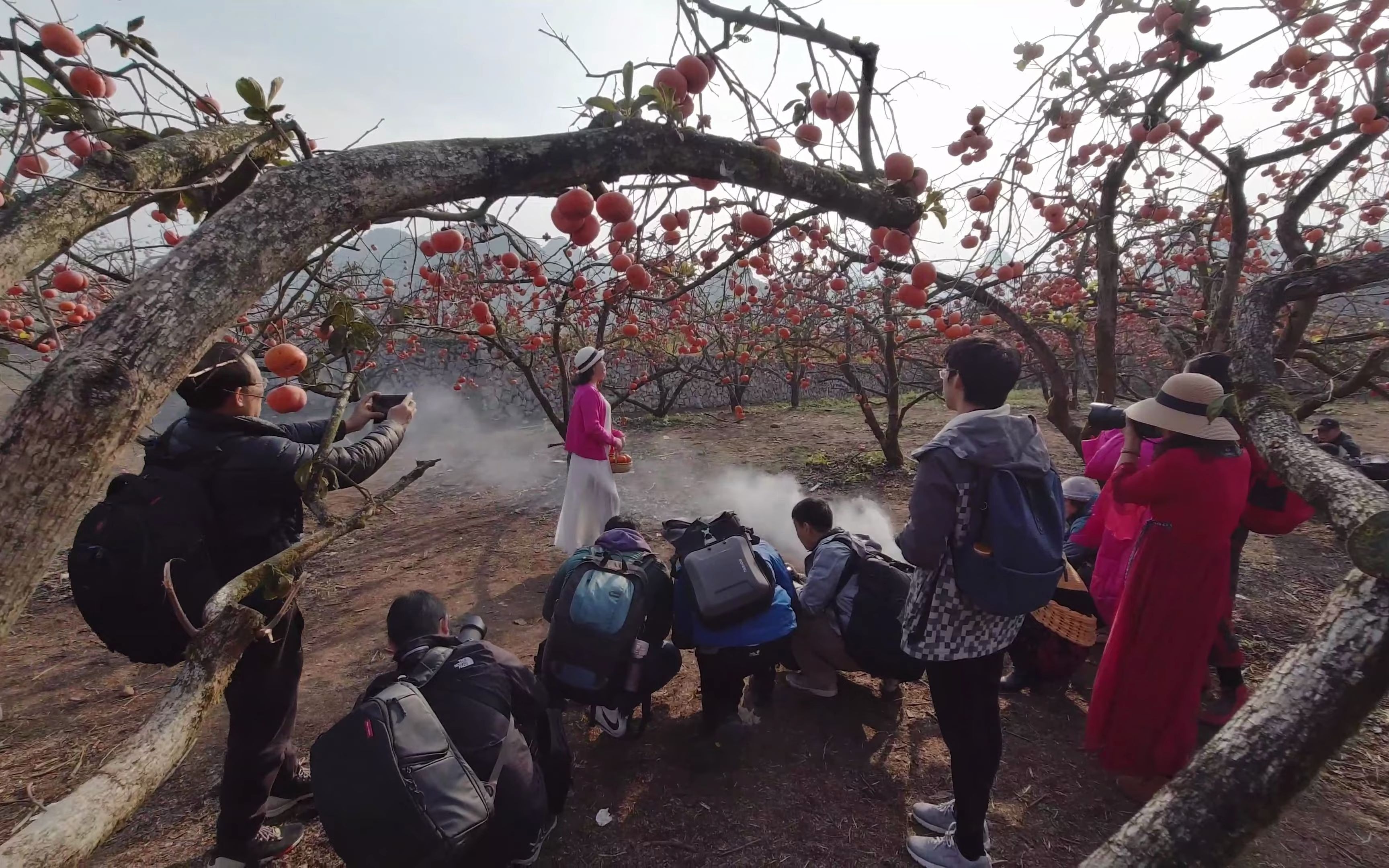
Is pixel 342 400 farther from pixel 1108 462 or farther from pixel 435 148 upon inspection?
pixel 1108 462

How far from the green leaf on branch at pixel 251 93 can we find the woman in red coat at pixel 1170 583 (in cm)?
273

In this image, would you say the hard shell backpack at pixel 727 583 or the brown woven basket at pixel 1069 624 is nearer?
the hard shell backpack at pixel 727 583

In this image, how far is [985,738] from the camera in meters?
1.87

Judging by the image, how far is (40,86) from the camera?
1.71 m

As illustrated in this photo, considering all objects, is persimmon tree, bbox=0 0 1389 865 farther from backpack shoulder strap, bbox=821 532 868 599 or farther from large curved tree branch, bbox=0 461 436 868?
backpack shoulder strap, bbox=821 532 868 599

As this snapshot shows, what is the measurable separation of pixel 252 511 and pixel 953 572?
6.98 ft

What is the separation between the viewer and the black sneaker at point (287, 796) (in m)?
2.29

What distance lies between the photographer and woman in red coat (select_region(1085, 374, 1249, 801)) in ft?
6.96

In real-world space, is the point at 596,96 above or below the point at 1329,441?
above

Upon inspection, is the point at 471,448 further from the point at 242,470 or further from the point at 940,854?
the point at 940,854

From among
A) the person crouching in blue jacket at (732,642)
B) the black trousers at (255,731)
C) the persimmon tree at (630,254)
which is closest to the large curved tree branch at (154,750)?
the persimmon tree at (630,254)

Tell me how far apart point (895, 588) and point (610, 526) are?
4.47 ft

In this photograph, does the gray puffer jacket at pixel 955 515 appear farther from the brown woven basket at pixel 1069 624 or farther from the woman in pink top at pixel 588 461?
the woman in pink top at pixel 588 461

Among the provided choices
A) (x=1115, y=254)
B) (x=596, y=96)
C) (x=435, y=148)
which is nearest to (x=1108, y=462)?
(x=1115, y=254)
